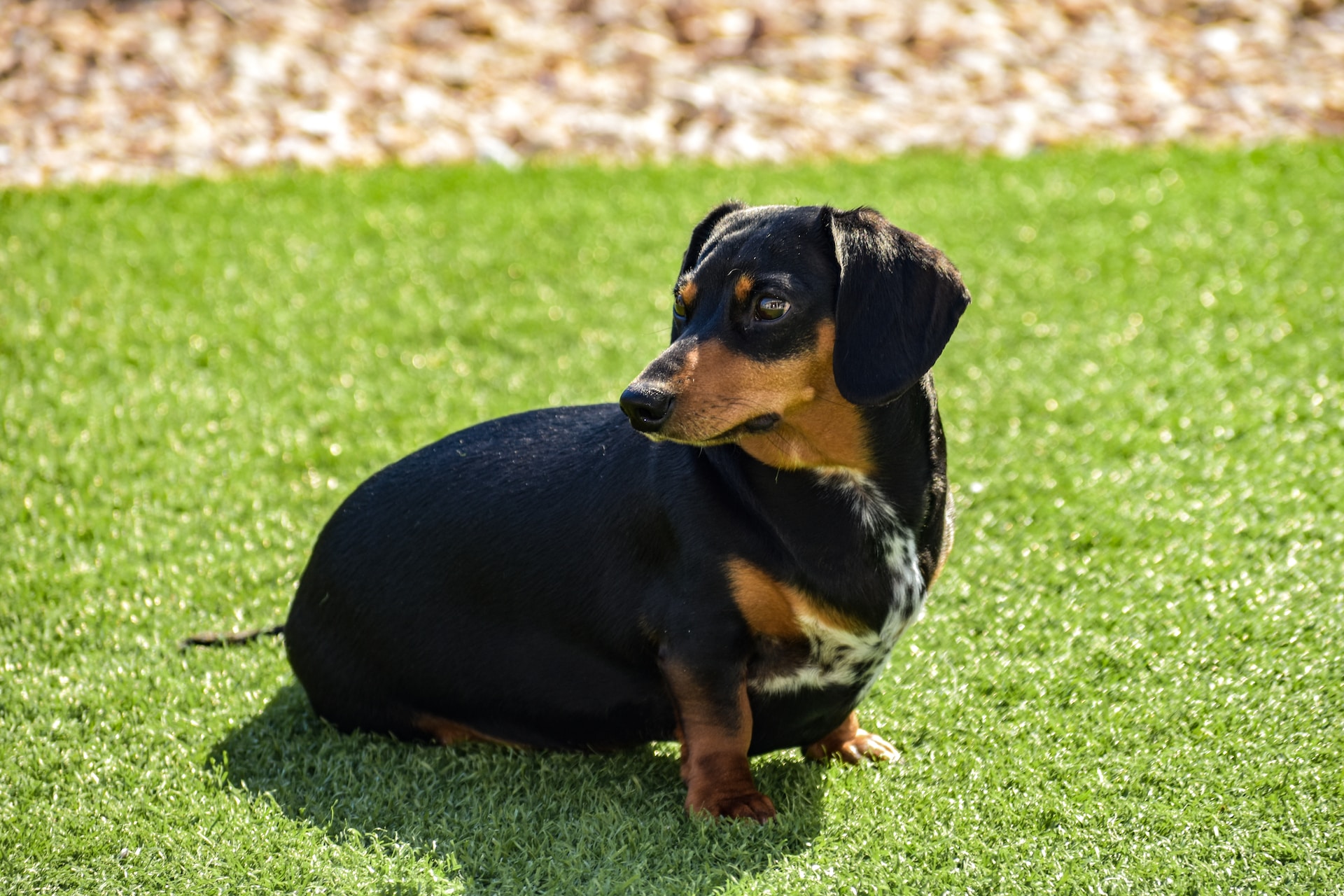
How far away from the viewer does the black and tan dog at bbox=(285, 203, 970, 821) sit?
318 cm

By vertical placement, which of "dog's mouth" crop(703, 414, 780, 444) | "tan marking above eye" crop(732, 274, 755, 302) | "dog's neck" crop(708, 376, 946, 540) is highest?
"tan marking above eye" crop(732, 274, 755, 302)

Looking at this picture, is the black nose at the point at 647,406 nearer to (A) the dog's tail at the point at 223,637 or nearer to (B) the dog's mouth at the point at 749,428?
(B) the dog's mouth at the point at 749,428

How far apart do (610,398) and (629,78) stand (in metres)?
4.10

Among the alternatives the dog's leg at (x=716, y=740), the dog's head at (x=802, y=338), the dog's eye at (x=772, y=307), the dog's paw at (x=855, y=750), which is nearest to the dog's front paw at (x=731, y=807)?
the dog's leg at (x=716, y=740)

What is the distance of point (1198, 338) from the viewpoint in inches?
241

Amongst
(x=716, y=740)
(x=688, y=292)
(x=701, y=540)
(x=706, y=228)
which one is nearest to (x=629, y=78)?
(x=706, y=228)

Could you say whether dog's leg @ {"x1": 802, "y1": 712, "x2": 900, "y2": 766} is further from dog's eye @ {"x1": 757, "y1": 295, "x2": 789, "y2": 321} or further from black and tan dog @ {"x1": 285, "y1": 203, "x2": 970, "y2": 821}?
dog's eye @ {"x1": 757, "y1": 295, "x2": 789, "y2": 321}

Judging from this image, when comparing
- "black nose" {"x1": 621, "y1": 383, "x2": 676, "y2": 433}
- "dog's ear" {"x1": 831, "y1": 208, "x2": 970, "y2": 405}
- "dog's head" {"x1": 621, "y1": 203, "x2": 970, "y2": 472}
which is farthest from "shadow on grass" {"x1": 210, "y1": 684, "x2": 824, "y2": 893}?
"dog's ear" {"x1": 831, "y1": 208, "x2": 970, "y2": 405}

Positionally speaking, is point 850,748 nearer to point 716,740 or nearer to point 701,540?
point 716,740

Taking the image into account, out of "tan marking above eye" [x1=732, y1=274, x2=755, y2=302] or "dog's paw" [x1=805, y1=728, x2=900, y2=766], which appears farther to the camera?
"dog's paw" [x1=805, y1=728, x2=900, y2=766]

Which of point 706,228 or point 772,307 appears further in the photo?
point 706,228

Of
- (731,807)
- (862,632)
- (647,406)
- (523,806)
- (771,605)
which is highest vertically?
(647,406)

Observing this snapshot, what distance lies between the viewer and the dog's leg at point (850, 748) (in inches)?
148

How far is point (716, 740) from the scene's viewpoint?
10.9 feet
